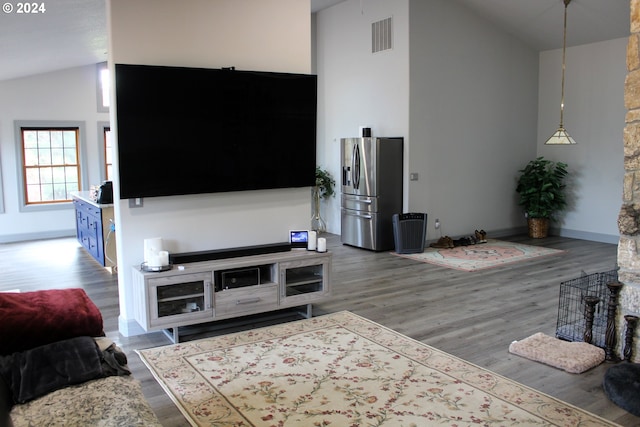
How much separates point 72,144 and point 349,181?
5.18m

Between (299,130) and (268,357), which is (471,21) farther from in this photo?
(268,357)

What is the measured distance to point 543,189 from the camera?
8.81 m

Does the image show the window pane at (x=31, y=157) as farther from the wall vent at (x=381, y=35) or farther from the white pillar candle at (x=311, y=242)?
the white pillar candle at (x=311, y=242)

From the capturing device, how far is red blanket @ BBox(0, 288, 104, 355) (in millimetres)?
2484

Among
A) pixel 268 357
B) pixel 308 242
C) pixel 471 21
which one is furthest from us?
pixel 471 21

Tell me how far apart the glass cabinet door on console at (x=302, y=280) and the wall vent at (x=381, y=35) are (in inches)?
174

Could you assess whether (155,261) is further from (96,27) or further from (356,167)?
(356,167)

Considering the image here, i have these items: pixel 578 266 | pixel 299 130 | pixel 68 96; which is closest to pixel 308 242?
pixel 299 130

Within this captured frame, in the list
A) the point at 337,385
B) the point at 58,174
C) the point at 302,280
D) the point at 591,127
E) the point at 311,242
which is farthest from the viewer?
the point at 58,174

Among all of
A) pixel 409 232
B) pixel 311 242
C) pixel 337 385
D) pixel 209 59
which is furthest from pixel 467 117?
pixel 337 385

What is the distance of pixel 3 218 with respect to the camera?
29.4ft

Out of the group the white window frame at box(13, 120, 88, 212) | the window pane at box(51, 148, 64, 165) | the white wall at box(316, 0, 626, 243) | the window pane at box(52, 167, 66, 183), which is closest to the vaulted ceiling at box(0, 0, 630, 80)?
the white wall at box(316, 0, 626, 243)

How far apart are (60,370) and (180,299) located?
6.13ft

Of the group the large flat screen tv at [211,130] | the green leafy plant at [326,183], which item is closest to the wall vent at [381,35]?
the green leafy plant at [326,183]
